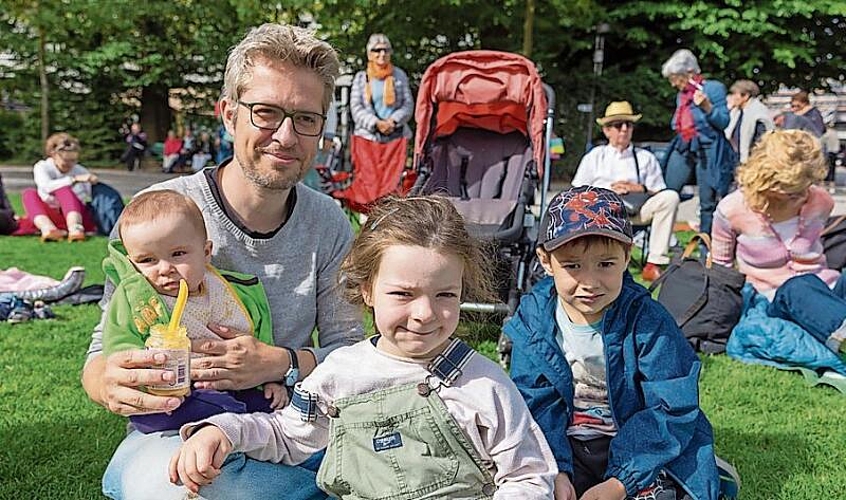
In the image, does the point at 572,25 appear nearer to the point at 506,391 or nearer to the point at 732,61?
the point at 732,61

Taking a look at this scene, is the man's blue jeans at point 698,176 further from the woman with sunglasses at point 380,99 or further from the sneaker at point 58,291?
the sneaker at point 58,291

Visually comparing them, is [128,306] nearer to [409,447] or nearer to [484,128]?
[409,447]

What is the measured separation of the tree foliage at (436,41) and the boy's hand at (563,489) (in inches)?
578

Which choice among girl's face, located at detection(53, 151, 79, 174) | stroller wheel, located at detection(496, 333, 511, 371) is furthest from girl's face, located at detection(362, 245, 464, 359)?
girl's face, located at detection(53, 151, 79, 174)

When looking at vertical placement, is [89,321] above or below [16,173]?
above

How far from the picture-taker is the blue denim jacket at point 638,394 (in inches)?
92.0

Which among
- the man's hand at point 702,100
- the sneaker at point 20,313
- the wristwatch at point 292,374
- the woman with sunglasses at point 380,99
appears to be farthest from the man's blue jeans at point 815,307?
the woman with sunglasses at point 380,99

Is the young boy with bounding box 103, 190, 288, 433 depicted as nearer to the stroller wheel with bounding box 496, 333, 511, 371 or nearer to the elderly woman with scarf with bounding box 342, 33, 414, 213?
the stroller wheel with bounding box 496, 333, 511, 371

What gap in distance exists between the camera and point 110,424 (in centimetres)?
357

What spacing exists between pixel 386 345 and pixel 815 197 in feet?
11.5

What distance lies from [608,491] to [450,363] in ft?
2.25

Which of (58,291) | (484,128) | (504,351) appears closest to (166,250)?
(504,351)

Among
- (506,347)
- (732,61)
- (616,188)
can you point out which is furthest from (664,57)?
(506,347)

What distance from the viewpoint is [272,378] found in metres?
2.25
